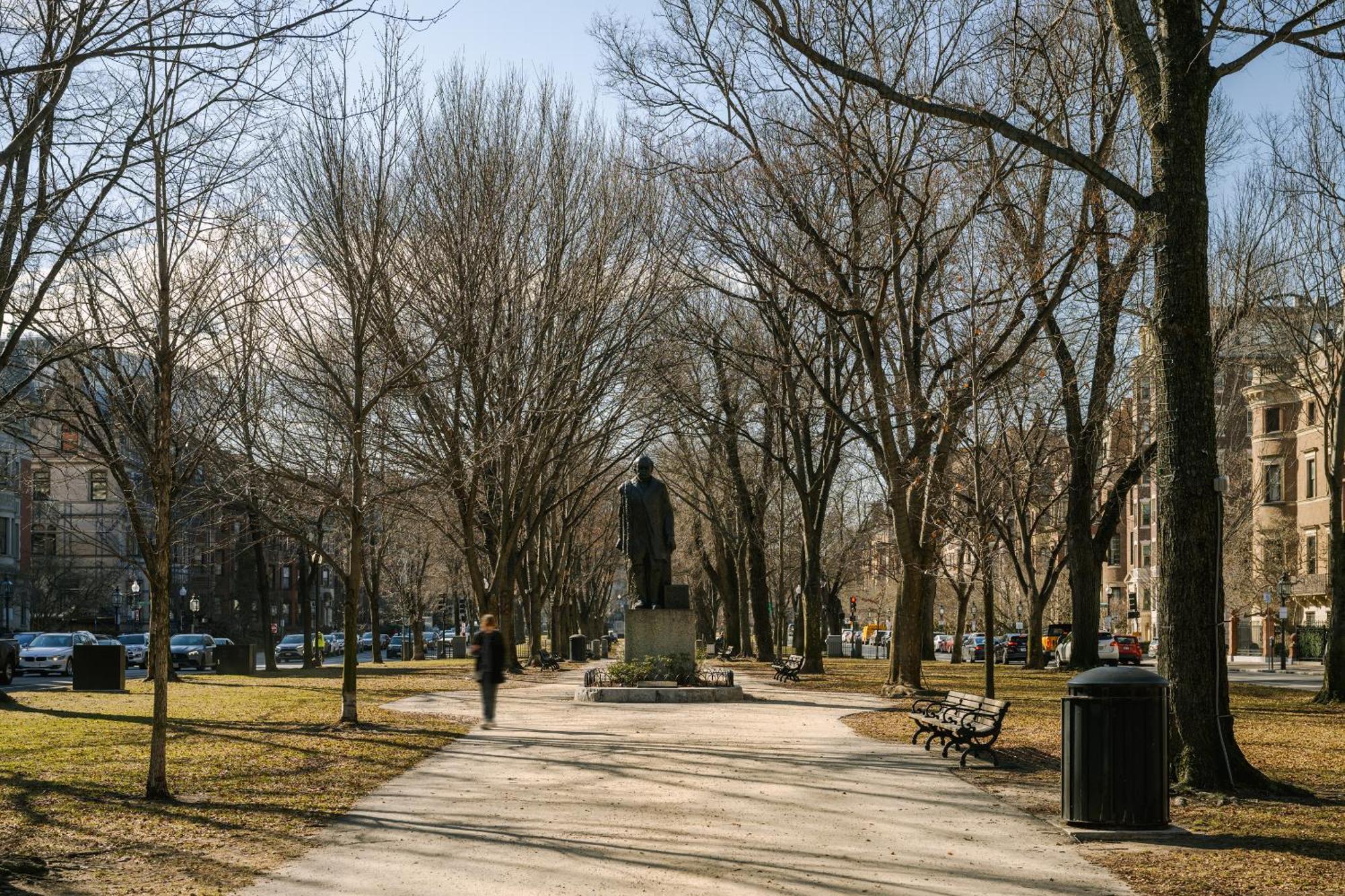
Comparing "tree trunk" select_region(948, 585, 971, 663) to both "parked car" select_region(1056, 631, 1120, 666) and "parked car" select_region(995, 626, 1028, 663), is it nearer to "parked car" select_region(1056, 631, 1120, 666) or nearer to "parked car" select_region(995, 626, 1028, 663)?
"parked car" select_region(995, 626, 1028, 663)

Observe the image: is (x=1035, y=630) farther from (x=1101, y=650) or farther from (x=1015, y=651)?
(x=1101, y=650)

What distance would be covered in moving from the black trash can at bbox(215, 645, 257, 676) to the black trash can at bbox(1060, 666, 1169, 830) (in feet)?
106

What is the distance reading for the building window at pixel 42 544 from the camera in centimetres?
7162

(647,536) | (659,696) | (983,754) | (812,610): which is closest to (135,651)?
(812,610)

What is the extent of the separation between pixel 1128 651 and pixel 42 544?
182ft

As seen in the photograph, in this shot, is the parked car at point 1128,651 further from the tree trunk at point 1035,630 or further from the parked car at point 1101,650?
the tree trunk at point 1035,630

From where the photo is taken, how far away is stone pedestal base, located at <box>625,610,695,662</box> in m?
27.3

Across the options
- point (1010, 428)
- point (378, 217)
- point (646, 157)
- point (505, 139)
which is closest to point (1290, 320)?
point (1010, 428)

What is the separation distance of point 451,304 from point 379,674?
16.8m

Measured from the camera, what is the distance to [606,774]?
14.4 metres

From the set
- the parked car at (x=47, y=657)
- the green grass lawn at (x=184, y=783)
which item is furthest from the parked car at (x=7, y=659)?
the green grass lawn at (x=184, y=783)

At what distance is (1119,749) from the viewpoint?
10539 millimetres

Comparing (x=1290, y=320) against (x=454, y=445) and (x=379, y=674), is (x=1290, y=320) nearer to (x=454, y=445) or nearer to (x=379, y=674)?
(x=454, y=445)

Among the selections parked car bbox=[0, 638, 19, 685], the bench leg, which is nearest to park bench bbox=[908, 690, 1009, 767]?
the bench leg
